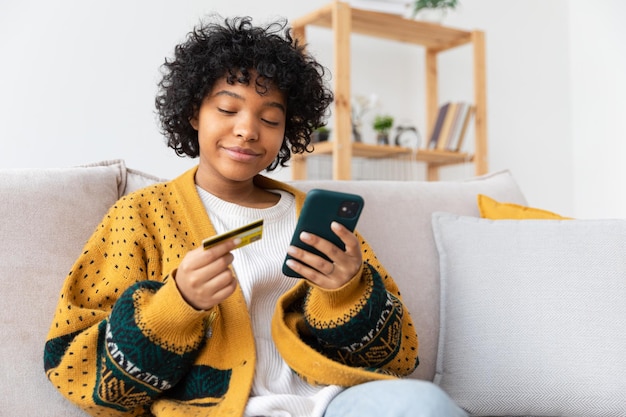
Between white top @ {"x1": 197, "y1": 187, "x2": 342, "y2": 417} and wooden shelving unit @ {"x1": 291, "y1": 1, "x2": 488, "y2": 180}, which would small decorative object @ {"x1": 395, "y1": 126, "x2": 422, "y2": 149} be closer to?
wooden shelving unit @ {"x1": 291, "y1": 1, "x2": 488, "y2": 180}

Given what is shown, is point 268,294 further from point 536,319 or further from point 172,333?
point 536,319

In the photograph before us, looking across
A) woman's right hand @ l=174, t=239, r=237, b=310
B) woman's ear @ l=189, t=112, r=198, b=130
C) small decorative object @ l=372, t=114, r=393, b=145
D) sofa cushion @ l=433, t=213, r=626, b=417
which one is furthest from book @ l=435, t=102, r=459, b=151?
woman's right hand @ l=174, t=239, r=237, b=310

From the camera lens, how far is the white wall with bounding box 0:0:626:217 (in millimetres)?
2650

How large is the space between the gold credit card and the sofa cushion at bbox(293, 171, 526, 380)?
0.63 metres

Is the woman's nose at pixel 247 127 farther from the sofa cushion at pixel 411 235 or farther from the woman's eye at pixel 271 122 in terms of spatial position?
the sofa cushion at pixel 411 235

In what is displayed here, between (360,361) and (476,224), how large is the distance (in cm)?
57

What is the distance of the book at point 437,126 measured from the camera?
337 cm

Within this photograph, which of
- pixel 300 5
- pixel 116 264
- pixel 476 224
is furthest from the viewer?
pixel 300 5

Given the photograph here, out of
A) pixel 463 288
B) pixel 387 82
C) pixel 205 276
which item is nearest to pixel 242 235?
pixel 205 276

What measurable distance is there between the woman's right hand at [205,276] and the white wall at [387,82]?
3.92 feet

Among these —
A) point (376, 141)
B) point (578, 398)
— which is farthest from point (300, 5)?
point (578, 398)

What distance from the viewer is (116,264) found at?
1.09 meters

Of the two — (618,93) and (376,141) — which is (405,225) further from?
(618,93)

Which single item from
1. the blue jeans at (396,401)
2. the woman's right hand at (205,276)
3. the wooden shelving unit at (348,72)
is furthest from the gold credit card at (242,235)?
the wooden shelving unit at (348,72)
